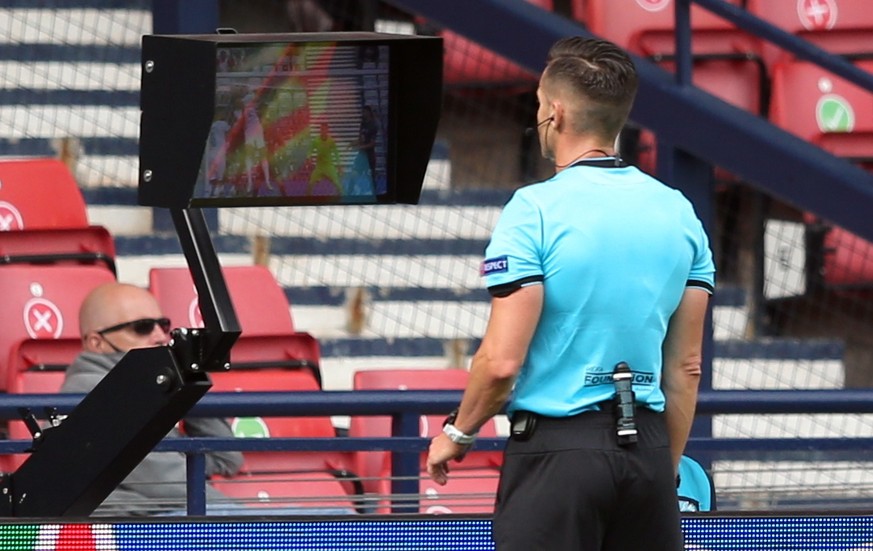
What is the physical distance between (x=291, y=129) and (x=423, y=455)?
2.45 meters

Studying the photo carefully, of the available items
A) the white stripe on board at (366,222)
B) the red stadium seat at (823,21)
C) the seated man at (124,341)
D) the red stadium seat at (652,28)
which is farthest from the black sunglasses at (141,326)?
the red stadium seat at (823,21)

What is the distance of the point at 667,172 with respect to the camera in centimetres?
715

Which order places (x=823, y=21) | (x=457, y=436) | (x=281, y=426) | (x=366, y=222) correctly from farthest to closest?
1. (x=823, y=21)
2. (x=366, y=222)
3. (x=281, y=426)
4. (x=457, y=436)

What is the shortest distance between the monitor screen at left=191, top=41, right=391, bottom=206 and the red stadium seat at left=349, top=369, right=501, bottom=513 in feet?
7.55

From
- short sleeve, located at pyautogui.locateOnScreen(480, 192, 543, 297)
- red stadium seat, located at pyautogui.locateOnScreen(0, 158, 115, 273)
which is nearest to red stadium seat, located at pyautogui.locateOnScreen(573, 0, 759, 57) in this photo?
red stadium seat, located at pyautogui.locateOnScreen(0, 158, 115, 273)

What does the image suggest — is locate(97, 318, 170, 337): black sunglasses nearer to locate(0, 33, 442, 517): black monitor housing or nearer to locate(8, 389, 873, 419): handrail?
locate(8, 389, 873, 419): handrail

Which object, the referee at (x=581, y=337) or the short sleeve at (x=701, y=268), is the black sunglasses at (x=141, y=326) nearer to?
the referee at (x=581, y=337)

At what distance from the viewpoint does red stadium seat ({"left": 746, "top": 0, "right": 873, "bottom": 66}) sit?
8.48 meters

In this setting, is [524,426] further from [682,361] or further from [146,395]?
[146,395]

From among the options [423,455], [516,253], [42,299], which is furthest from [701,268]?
[42,299]

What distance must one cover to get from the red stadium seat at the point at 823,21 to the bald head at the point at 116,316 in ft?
12.6

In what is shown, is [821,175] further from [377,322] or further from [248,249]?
[248,249]

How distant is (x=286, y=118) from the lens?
3.46 metres

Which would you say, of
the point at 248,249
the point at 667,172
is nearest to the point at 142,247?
the point at 248,249
